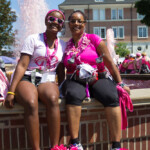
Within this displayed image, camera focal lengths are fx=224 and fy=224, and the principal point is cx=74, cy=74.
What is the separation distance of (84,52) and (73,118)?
0.77 m

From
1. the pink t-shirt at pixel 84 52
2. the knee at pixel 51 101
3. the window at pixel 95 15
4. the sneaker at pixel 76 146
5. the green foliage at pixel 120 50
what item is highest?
the window at pixel 95 15

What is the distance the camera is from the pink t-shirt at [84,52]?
8.23 ft

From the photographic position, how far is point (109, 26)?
39.1 metres

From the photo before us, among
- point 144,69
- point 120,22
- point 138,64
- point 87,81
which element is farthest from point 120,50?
point 87,81

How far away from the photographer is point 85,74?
2340mm

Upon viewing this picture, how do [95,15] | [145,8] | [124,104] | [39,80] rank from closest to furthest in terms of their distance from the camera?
[124,104], [39,80], [145,8], [95,15]

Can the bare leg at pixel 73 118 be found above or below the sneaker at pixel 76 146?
above

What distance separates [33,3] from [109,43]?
2.98 m

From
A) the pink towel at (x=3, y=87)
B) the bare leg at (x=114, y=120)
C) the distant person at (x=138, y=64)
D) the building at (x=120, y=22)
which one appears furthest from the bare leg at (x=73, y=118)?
the building at (x=120, y=22)

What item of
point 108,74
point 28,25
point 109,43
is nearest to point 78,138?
point 108,74

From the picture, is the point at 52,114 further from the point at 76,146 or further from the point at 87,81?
the point at 87,81

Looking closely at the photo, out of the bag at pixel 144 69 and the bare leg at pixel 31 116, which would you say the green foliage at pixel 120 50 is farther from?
the bare leg at pixel 31 116

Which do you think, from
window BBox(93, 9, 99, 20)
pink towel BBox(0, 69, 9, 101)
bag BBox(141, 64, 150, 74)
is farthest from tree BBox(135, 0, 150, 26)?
pink towel BBox(0, 69, 9, 101)

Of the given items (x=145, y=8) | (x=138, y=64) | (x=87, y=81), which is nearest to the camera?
(x=87, y=81)
